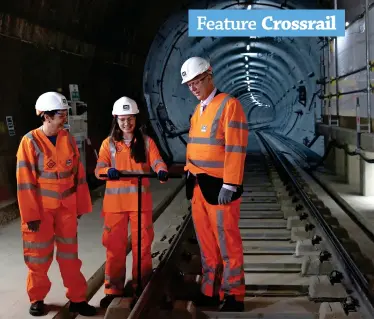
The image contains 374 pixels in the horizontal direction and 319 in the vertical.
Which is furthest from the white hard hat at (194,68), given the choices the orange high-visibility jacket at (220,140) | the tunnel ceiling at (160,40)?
the tunnel ceiling at (160,40)

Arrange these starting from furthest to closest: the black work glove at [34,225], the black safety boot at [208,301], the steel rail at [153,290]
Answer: the black safety boot at [208,301] → the black work glove at [34,225] → the steel rail at [153,290]

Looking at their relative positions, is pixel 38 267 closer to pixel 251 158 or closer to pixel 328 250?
pixel 328 250

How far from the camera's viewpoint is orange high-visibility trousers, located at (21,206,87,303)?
470cm

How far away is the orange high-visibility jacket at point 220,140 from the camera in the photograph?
4469mm

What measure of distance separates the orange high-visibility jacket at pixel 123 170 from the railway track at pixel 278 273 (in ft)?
2.04

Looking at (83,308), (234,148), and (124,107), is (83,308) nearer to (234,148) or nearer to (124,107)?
(124,107)

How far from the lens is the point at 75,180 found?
496 centimetres

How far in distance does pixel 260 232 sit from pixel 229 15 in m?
5.73

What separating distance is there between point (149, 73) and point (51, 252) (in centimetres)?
1134

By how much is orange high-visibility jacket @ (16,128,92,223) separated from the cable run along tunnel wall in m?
11.0

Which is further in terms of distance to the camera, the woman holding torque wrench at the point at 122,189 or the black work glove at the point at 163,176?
the woman holding torque wrench at the point at 122,189

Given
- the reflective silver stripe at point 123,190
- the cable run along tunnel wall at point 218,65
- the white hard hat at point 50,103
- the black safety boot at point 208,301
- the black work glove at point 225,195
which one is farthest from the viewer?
the cable run along tunnel wall at point 218,65

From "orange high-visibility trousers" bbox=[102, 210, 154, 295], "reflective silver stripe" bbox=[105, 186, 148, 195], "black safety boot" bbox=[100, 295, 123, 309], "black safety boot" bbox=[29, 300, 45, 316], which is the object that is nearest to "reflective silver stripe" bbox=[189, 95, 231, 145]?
"reflective silver stripe" bbox=[105, 186, 148, 195]

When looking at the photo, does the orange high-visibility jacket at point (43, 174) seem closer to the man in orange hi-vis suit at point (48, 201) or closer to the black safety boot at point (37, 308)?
the man in orange hi-vis suit at point (48, 201)
